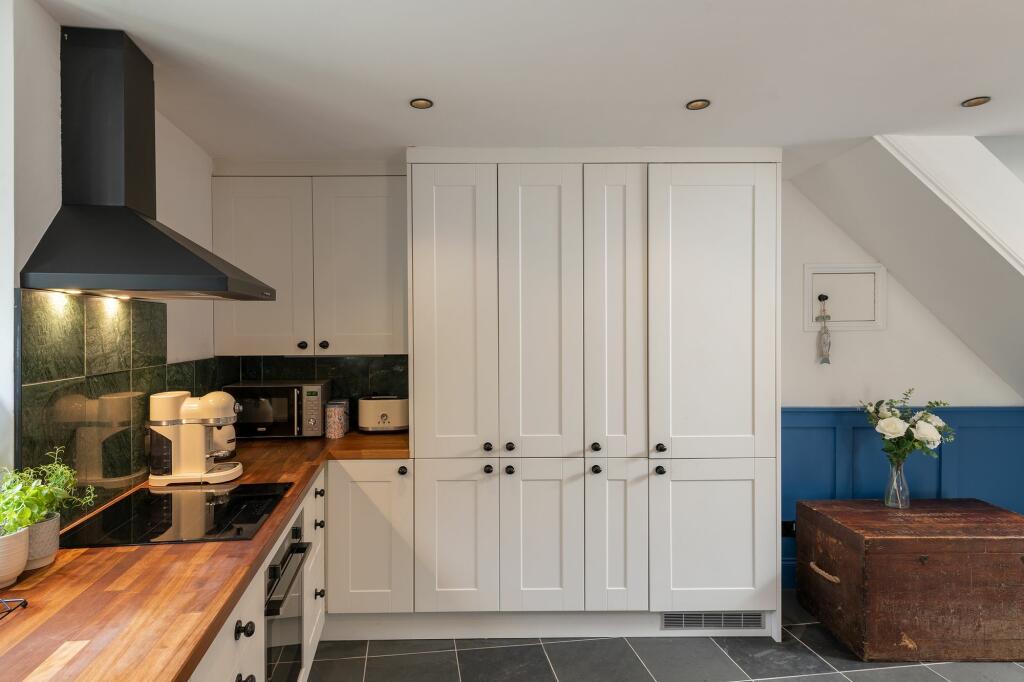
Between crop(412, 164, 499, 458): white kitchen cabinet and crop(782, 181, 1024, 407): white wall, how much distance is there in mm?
1692

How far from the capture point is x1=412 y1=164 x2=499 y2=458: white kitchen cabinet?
267 centimetres

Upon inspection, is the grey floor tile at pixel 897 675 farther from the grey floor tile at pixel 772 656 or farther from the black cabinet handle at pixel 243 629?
the black cabinet handle at pixel 243 629

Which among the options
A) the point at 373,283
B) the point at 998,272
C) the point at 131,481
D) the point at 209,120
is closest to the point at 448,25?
the point at 209,120

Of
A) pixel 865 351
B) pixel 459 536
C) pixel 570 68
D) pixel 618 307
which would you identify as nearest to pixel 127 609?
pixel 459 536

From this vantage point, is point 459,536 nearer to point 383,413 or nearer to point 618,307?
point 383,413

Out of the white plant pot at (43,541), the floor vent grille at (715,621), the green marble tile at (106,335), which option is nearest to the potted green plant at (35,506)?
the white plant pot at (43,541)

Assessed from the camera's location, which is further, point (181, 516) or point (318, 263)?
point (318, 263)

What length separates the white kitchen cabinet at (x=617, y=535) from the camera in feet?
8.82

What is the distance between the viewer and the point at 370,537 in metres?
2.70

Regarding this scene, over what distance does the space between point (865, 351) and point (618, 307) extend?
158 cm

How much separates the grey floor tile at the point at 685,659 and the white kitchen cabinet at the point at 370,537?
3.49 feet

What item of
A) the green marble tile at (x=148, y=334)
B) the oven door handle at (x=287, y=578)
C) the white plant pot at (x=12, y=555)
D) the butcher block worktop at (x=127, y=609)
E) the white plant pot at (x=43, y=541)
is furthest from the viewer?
the green marble tile at (x=148, y=334)

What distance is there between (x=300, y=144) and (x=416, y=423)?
133 cm

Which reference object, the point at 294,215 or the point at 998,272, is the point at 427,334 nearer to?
the point at 294,215
